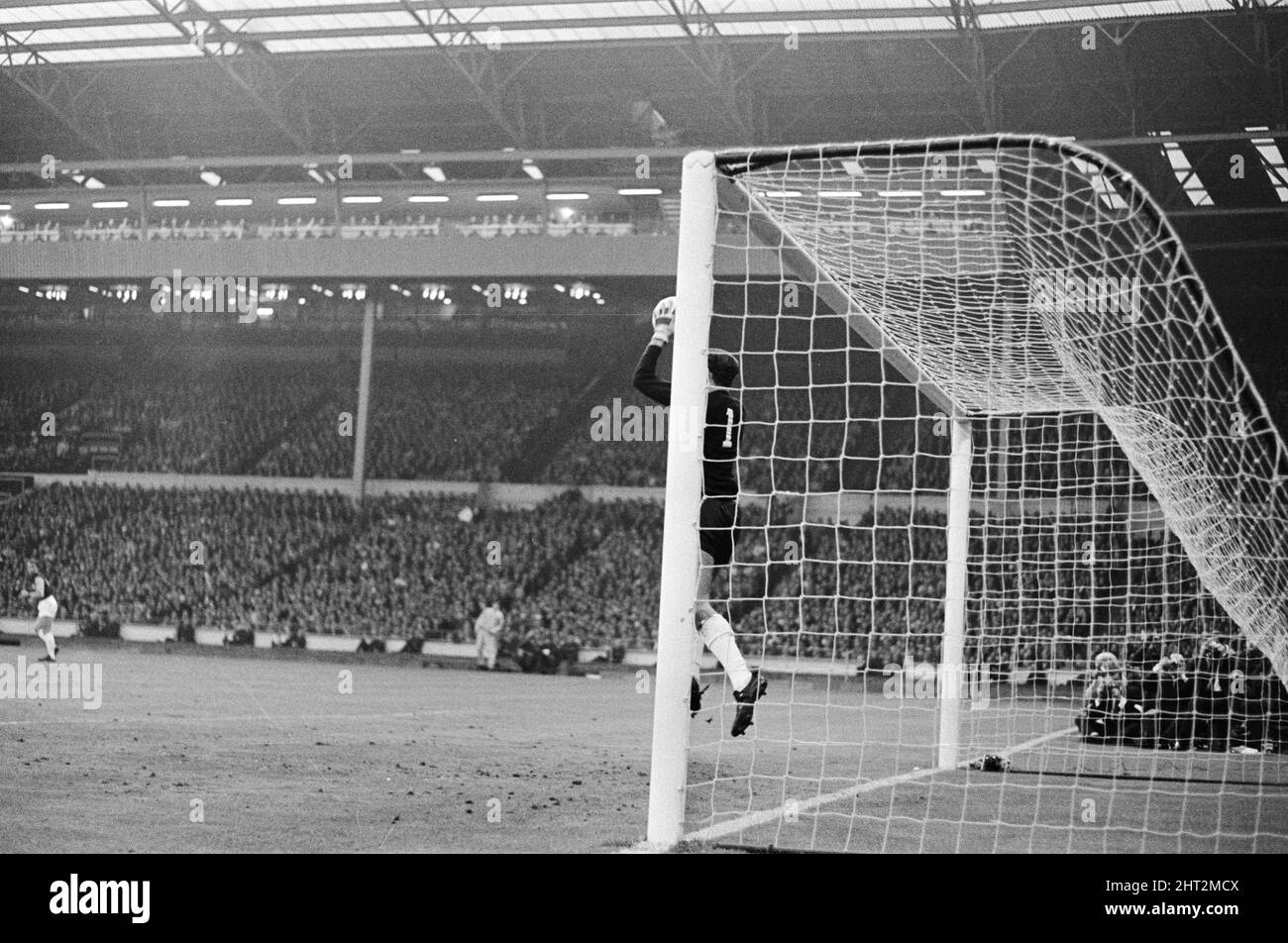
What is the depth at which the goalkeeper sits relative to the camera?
5.65 meters

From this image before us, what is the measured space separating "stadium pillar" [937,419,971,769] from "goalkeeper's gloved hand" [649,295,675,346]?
11.9 feet

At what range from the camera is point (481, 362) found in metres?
39.3

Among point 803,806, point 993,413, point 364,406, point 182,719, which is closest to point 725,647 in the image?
point 803,806

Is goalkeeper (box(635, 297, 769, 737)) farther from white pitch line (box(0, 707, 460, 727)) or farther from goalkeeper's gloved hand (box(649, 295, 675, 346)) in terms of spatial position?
white pitch line (box(0, 707, 460, 727))

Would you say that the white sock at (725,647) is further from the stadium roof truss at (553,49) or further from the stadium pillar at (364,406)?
the stadium pillar at (364,406)

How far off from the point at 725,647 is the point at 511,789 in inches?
61.9

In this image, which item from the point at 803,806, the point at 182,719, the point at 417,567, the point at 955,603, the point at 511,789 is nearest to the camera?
the point at 803,806

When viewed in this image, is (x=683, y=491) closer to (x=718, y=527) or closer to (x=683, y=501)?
(x=683, y=501)

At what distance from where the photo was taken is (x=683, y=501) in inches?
210

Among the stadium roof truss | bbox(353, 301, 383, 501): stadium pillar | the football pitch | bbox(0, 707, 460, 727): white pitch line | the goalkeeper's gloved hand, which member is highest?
the stadium roof truss

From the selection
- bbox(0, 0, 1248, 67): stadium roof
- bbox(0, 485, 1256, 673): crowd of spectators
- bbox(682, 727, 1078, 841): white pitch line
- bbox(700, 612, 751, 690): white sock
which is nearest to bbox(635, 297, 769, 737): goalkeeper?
bbox(700, 612, 751, 690): white sock
